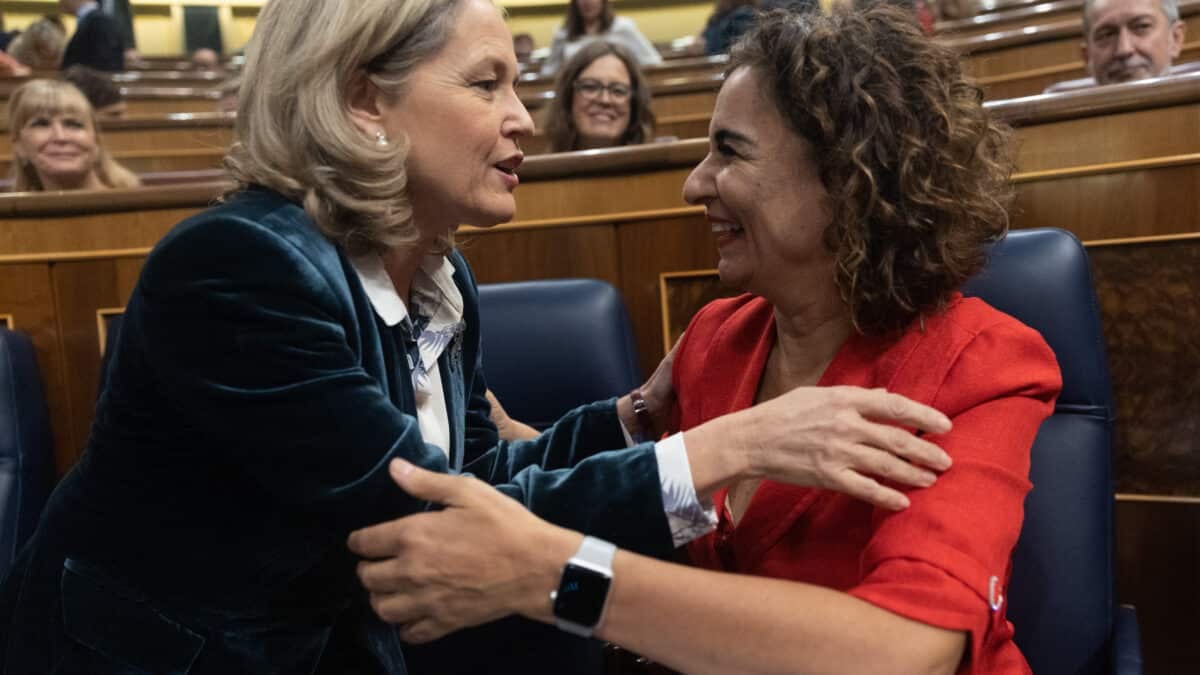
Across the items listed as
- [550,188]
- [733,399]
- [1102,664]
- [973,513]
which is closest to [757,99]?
[733,399]

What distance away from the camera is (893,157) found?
2.42 feet

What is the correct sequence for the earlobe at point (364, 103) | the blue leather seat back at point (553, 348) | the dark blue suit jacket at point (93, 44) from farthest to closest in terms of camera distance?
1. the dark blue suit jacket at point (93, 44)
2. the blue leather seat back at point (553, 348)
3. the earlobe at point (364, 103)

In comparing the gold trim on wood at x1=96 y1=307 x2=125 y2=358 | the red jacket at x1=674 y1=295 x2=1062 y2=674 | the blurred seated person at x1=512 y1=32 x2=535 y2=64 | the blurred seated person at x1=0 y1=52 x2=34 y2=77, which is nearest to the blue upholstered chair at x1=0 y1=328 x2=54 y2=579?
the gold trim on wood at x1=96 y1=307 x2=125 y2=358

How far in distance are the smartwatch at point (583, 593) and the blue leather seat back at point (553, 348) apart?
0.48 meters

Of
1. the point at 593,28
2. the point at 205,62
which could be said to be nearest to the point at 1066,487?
the point at 593,28

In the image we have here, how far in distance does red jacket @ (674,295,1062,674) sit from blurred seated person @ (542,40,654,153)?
4.30 ft

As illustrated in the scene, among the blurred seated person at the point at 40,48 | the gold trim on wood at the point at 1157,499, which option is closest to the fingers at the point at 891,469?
the gold trim on wood at the point at 1157,499

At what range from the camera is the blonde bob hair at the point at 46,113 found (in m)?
2.12

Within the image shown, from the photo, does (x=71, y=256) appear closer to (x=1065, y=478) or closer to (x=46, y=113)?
(x=46, y=113)

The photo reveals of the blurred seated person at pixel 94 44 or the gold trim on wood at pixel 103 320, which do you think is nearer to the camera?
the gold trim on wood at pixel 103 320

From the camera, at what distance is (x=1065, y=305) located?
2.81ft

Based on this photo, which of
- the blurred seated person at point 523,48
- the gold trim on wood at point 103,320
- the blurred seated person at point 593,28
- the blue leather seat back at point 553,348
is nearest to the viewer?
the blue leather seat back at point 553,348

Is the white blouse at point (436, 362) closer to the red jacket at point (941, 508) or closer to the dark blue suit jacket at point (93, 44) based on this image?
the red jacket at point (941, 508)

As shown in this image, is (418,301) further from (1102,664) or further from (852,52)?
(1102,664)
